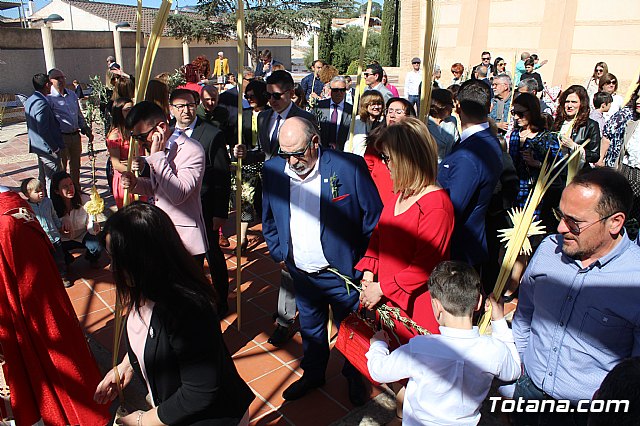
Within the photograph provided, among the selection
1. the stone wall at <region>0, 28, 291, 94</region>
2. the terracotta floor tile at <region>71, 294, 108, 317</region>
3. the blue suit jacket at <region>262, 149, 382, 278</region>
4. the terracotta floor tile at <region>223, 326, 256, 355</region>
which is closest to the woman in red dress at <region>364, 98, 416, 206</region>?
the blue suit jacket at <region>262, 149, 382, 278</region>

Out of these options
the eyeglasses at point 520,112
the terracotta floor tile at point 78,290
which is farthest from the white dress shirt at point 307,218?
the terracotta floor tile at point 78,290

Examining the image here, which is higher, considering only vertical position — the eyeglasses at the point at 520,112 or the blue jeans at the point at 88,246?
the eyeglasses at the point at 520,112

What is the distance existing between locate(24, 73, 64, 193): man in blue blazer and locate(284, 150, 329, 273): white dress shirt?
5153mm

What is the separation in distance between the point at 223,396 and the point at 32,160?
34.0ft

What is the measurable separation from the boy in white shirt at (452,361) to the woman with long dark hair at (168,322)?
2.32ft

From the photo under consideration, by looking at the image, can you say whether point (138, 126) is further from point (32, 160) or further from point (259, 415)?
point (32, 160)

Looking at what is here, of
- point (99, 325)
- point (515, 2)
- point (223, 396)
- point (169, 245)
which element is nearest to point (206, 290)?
point (169, 245)

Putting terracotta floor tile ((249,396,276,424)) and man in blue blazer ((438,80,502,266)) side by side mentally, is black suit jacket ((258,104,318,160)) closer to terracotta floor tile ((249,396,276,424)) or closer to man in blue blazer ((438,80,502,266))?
man in blue blazer ((438,80,502,266))

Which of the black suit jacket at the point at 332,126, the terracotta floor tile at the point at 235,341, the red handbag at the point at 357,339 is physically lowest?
the terracotta floor tile at the point at 235,341

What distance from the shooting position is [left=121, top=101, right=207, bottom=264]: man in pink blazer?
135 inches

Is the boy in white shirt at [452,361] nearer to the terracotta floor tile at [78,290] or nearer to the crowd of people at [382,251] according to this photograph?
the crowd of people at [382,251]

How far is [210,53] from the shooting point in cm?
3659

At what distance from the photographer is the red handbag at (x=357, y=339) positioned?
2533 millimetres

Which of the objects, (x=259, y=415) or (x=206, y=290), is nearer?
(x=206, y=290)
